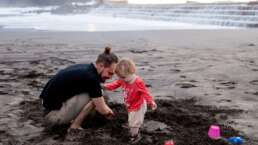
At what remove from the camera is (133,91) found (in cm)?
462

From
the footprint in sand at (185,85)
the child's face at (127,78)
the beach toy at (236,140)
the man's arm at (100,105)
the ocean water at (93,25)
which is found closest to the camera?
the beach toy at (236,140)

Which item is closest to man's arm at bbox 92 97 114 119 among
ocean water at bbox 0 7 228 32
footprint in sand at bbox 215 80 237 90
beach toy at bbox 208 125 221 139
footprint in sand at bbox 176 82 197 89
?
beach toy at bbox 208 125 221 139

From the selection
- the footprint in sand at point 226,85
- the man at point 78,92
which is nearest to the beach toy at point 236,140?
the man at point 78,92

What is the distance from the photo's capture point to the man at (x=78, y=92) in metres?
4.69

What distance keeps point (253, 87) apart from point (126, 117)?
272cm

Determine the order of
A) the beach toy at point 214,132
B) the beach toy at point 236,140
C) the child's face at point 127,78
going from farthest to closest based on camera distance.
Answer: the child's face at point 127,78, the beach toy at point 214,132, the beach toy at point 236,140

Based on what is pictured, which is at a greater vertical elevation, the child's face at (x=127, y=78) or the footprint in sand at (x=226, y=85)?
the child's face at (x=127, y=78)

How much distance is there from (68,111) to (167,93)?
7.79ft

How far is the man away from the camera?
4691mm

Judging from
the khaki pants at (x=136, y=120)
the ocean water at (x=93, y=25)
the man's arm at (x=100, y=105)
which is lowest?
the ocean water at (x=93, y=25)

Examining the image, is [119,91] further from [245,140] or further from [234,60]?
[234,60]

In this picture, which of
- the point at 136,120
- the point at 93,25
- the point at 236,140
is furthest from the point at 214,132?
the point at 93,25

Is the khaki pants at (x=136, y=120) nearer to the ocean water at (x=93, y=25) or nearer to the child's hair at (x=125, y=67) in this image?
the child's hair at (x=125, y=67)

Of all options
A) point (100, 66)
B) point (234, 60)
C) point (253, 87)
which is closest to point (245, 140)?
point (100, 66)
